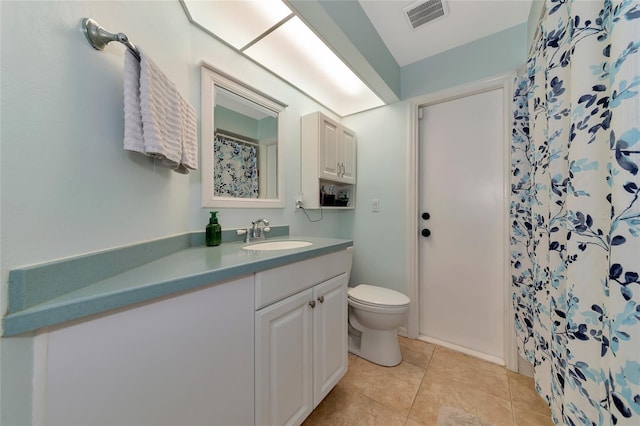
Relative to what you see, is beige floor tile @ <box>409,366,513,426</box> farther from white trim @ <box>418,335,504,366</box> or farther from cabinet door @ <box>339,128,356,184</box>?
cabinet door @ <box>339,128,356,184</box>

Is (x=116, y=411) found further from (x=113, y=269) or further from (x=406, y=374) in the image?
(x=406, y=374)

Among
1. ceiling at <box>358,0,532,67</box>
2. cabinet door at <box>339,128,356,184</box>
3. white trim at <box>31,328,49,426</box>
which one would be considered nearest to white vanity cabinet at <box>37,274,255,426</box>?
white trim at <box>31,328,49,426</box>

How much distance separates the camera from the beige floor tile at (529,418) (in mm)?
1163

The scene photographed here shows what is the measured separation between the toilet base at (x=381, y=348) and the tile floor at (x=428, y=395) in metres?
0.04

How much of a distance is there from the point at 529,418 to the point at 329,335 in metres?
1.14

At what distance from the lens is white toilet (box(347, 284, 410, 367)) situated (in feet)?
5.08

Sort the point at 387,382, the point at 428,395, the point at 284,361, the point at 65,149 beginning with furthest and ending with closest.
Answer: the point at 387,382
the point at 428,395
the point at 284,361
the point at 65,149

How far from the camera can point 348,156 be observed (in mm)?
2109

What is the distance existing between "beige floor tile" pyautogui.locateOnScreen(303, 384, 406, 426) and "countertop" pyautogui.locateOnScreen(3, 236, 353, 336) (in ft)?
3.00

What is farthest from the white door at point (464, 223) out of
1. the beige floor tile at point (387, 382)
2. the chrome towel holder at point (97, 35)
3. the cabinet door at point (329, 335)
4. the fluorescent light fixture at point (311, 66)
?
the chrome towel holder at point (97, 35)

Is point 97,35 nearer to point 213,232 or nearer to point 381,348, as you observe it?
point 213,232

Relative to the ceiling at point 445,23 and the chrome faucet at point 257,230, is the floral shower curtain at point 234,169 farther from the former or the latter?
the ceiling at point 445,23

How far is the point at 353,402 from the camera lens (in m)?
1.29

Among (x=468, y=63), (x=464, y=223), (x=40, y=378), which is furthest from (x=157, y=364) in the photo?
(x=468, y=63)
